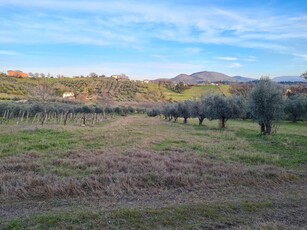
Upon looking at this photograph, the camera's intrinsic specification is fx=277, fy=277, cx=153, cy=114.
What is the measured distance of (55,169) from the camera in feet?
38.2

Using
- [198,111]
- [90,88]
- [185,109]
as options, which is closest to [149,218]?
[198,111]

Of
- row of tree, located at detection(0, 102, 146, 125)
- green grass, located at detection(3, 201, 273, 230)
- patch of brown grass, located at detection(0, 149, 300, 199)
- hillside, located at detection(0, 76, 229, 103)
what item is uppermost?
hillside, located at detection(0, 76, 229, 103)

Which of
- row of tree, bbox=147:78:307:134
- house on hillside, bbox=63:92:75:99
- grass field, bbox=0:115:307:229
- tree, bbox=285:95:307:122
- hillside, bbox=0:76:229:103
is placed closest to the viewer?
grass field, bbox=0:115:307:229

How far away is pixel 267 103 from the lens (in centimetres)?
3156

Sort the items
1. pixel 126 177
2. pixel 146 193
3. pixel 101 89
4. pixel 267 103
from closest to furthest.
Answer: pixel 146 193 → pixel 126 177 → pixel 267 103 → pixel 101 89

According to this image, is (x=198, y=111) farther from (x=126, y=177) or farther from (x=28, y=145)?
(x=126, y=177)

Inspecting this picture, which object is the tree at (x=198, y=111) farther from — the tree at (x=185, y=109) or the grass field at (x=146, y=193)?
the grass field at (x=146, y=193)

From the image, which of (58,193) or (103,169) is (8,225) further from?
(103,169)

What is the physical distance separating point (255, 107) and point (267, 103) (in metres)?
1.39

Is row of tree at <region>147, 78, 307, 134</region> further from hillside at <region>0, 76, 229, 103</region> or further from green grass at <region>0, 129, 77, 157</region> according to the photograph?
hillside at <region>0, 76, 229, 103</region>

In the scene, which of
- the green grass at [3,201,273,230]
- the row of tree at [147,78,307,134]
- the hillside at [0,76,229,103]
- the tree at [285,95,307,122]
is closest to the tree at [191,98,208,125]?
the row of tree at [147,78,307,134]

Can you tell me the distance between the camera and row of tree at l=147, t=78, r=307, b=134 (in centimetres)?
3155

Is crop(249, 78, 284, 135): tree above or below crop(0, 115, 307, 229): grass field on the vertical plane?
above

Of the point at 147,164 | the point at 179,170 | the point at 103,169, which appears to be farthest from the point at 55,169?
the point at 179,170
